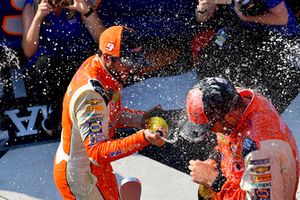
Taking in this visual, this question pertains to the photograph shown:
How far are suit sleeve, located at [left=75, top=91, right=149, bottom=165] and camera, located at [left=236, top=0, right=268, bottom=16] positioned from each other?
2.58 m

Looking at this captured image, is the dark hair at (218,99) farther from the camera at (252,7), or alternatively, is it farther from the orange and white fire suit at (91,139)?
the camera at (252,7)

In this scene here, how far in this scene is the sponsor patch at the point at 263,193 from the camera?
12.0ft

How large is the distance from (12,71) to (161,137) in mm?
2541

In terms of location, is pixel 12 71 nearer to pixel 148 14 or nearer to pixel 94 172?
pixel 148 14

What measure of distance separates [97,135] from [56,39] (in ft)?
8.01

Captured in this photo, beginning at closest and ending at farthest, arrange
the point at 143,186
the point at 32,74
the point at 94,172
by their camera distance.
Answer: the point at 94,172 → the point at 143,186 → the point at 32,74

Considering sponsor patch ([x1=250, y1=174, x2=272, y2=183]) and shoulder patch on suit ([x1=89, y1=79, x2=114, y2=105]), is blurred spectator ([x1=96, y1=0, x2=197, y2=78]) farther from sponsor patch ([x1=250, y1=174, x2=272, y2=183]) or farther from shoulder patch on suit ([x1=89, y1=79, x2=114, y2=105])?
sponsor patch ([x1=250, y1=174, x2=272, y2=183])

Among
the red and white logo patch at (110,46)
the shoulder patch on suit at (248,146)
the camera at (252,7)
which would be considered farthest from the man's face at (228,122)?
the camera at (252,7)

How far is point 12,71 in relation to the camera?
21.1ft

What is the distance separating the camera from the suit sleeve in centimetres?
430

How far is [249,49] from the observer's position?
6.77 metres

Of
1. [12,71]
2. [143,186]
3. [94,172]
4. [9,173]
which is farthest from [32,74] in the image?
[94,172]

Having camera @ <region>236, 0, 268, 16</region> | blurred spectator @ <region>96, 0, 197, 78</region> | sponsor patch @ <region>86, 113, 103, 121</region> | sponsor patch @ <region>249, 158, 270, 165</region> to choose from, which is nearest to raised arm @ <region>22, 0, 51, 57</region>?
blurred spectator @ <region>96, 0, 197, 78</region>

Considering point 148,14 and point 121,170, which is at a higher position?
point 148,14
